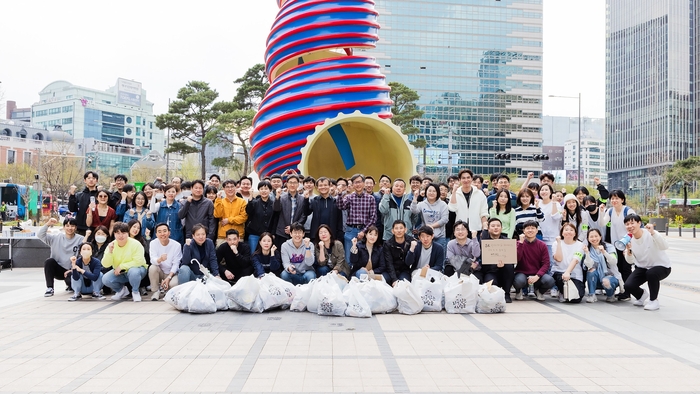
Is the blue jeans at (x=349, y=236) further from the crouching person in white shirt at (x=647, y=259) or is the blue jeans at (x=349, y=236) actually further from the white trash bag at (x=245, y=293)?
the crouching person in white shirt at (x=647, y=259)

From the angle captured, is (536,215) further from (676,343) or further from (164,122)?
(164,122)

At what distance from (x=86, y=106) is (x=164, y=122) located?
60.0 metres

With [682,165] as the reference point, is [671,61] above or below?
above

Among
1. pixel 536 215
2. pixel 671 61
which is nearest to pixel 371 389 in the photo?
pixel 536 215

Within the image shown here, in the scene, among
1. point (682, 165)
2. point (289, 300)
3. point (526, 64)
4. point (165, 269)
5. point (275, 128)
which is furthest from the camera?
point (526, 64)

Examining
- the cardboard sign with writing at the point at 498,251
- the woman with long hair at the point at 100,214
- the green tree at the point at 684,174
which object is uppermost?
the green tree at the point at 684,174

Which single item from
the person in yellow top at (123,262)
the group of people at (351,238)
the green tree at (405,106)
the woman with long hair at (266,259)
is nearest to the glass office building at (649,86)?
the green tree at (405,106)

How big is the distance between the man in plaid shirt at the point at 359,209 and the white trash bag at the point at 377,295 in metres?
1.34

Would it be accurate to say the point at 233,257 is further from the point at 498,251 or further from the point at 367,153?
the point at 367,153

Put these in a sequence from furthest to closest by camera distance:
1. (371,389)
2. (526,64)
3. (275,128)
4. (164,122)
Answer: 1. (526,64)
2. (164,122)
3. (275,128)
4. (371,389)

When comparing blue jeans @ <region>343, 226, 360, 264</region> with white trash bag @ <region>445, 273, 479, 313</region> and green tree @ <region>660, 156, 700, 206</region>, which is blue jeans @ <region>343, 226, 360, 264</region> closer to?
white trash bag @ <region>445, 273, 479, 313</region>

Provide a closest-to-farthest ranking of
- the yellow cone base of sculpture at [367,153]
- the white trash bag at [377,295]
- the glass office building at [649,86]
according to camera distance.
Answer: the white trash bag at [377,295]
the yellow cone base of sculpture at [367,153]
the glass office building at [649,86]

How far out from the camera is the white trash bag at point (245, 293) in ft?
21.4

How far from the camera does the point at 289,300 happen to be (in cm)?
684
